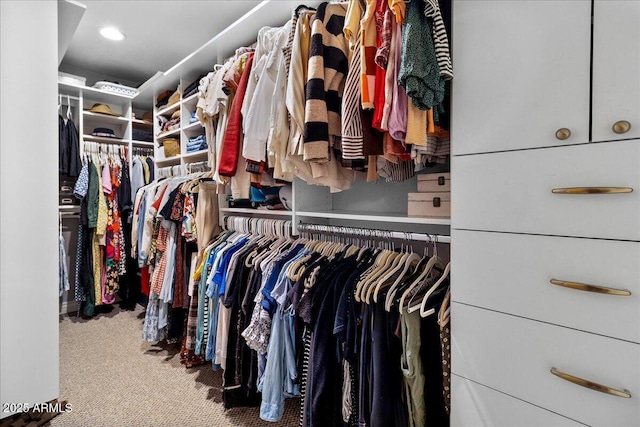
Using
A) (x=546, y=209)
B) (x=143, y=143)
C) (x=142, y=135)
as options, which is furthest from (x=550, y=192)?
(x=142, y=135)

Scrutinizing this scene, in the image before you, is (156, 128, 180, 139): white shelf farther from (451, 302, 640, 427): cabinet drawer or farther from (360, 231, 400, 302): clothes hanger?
(451, 302, 640, 427): cabinet drawer

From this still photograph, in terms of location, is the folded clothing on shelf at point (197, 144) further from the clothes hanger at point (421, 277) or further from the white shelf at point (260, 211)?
the clothes hanger at point (421, 277)

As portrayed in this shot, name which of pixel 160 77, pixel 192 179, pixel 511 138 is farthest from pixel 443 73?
pixel 160 77

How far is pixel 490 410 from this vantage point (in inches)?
38.6

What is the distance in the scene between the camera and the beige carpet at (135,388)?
5.92ft

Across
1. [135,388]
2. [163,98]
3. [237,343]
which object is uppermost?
[163,98]

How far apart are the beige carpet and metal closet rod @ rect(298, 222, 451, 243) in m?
1.06

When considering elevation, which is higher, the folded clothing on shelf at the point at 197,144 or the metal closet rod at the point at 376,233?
the folded clothing on shelf at the point at 197,144

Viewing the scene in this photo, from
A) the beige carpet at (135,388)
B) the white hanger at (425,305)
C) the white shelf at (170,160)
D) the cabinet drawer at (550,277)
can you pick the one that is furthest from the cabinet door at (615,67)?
the white shelf at (170,160)

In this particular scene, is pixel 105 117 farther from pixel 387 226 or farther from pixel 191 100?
pixel 387 226

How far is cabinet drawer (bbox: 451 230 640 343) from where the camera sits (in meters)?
0.76

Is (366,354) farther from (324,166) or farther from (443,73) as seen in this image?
(443,73)

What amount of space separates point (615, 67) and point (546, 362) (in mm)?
737

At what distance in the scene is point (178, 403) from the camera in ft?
6.39
